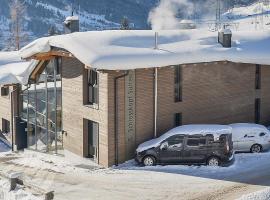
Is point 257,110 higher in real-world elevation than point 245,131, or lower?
higher

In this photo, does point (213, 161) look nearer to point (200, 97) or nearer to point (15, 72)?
point (200, 97)

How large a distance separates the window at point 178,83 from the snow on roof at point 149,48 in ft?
3.77

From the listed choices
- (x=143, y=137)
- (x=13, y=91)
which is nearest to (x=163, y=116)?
(x=143, y=137)

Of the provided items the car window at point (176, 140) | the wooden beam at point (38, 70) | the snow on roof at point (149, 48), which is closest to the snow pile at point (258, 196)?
the car window at point (176, 140)

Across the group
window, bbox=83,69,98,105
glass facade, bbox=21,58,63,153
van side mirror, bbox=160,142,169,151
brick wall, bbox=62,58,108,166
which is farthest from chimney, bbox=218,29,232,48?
glass facade, bbox=21,58,63,153

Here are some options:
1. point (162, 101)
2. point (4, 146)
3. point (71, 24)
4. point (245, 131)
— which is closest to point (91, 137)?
point (162, 101)

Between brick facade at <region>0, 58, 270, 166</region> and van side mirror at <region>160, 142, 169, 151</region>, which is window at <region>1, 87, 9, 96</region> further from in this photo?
van side mirror at <region>160, 142, 169, 151</region>

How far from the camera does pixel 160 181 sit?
2323 centimetres

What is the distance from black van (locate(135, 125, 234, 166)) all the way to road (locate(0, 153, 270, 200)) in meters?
0.43

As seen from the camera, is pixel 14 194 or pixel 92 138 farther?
pixel 92 138

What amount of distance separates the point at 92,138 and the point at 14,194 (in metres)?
7.27

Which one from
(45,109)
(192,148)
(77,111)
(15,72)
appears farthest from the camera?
(15,72)

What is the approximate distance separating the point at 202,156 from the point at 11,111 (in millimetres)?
15140

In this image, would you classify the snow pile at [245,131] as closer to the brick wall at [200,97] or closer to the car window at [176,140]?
the brick wall at [200,97]
